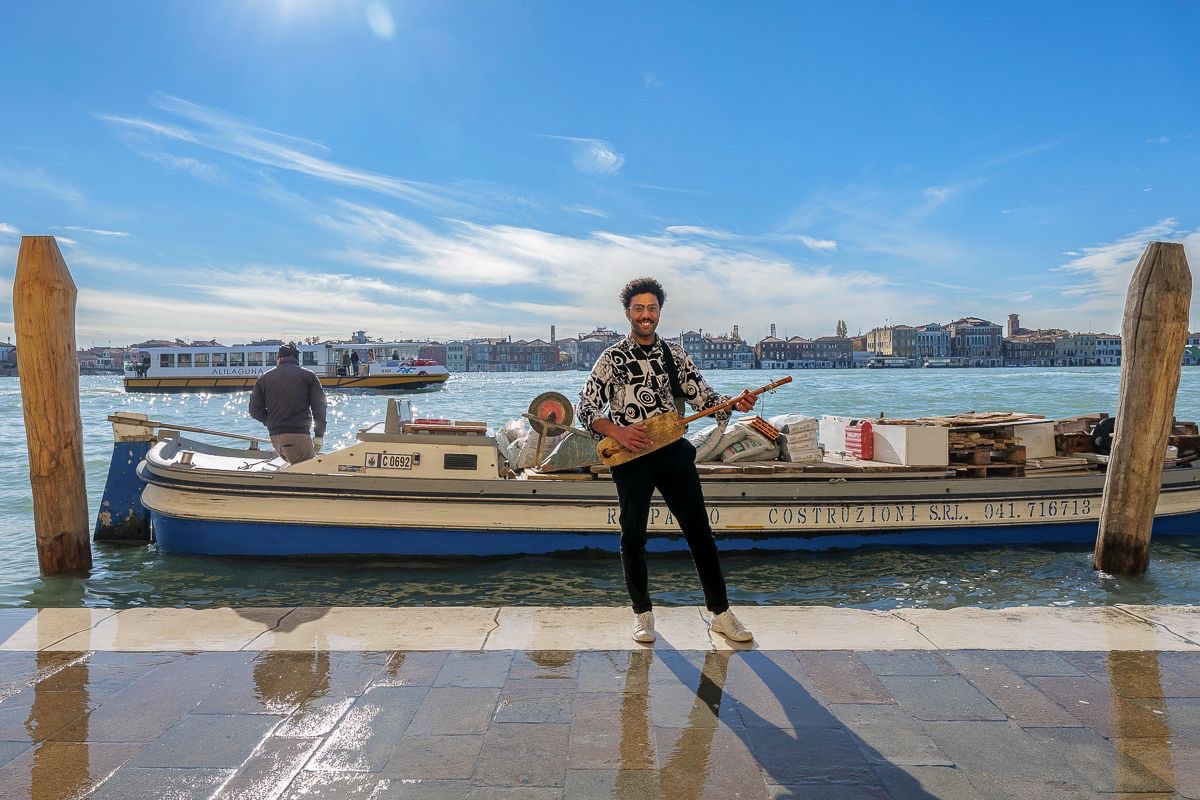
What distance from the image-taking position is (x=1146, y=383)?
22.8 feet

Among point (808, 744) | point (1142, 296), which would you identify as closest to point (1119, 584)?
point (1142, 296)

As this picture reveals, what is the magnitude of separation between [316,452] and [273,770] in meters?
7.78

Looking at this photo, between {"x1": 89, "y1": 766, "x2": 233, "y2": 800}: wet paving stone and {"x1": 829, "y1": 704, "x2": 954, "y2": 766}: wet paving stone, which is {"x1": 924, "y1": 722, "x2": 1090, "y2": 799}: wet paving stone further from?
{"x1": 89, "y1": 766, "x2": 233, "y2": 800}: wet paving stone

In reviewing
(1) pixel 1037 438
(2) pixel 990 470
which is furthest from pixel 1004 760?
(1) pixel 1037 438

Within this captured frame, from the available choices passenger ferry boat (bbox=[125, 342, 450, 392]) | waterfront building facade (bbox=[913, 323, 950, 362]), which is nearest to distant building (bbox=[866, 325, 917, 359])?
waterfront building facade (bbox=[913, 323, 950, 362])

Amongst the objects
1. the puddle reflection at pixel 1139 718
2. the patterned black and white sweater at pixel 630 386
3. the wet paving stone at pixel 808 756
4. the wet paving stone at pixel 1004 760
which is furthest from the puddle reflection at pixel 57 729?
the puddle reflection at pixel 1139 718

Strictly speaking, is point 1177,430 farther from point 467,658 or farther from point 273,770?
point 273,770

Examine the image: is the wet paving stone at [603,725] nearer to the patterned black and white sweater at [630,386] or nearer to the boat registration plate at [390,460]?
the patterned black and white sweater at [630,386]

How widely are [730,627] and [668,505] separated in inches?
25.7

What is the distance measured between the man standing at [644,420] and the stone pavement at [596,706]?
0.22 metres

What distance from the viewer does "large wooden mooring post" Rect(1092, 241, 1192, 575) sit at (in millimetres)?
6898

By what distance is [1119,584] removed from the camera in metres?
7.38

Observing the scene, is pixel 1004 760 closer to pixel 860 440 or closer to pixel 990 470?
pixel 860 440

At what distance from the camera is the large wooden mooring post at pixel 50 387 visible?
7.24 meters
